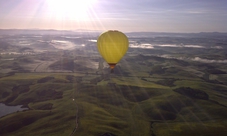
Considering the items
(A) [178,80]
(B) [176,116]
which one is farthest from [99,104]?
(A) [178,80]

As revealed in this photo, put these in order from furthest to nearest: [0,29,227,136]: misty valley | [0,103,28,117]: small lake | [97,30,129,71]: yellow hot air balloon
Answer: [0,103,28,117]: small lake
[0,29,227,136]: misty valley
[97,30,129,71]: yellow hot air balloon

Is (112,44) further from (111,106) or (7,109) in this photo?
(7,109)

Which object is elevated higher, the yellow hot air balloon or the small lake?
the yellow hot air balloon

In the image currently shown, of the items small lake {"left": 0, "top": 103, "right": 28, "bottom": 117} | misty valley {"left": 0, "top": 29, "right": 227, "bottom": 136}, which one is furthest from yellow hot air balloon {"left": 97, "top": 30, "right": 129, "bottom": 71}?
small lake {"left": 0, "top": 103, "right": 28, "bottom": 117}

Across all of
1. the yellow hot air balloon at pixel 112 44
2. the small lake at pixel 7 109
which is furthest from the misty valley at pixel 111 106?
the yellow hot air balloon at pixel 112 44

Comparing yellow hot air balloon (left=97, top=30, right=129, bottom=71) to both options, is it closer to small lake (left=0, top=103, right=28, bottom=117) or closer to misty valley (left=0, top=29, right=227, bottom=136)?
misty valley (left=0, top=29, right=227, bottom=136)

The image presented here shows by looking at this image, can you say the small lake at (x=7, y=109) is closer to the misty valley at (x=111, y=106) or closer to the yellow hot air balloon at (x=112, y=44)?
the misty valley at (x=111, y=106)

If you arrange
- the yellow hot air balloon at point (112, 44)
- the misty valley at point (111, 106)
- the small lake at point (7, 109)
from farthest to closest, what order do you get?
the small lake at point (7, 109) → the misty valley at point (111, 106) → the yellow hot air balloon at point (112, 44)

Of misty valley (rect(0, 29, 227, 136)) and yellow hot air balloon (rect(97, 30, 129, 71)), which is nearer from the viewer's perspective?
yellow hot air balloon (rect(97, 30, 129, 71))
